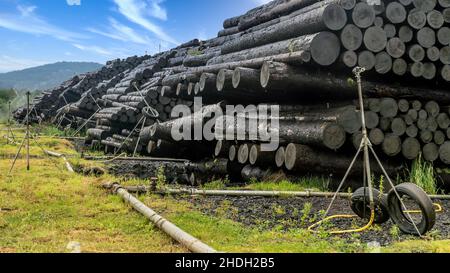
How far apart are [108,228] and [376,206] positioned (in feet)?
12.0

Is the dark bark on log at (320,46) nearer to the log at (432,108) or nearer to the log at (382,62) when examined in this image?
the log at (382,62)

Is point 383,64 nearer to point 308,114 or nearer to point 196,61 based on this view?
point 308,114

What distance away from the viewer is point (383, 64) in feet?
31.2

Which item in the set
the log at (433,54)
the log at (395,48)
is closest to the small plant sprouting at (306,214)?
the log at (395,48)

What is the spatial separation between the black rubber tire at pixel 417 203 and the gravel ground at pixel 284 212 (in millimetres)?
159

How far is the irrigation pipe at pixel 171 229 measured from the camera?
4.58 metres

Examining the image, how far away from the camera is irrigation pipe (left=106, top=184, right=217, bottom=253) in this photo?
458cm

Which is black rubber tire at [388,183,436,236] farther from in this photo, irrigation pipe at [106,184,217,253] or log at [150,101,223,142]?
log at [150,101,223,142]

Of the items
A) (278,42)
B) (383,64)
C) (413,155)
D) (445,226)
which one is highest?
(278,42)

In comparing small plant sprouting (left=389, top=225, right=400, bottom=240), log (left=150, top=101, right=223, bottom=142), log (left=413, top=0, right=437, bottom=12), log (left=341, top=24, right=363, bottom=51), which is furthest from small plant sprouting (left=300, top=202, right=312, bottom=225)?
log (left=150, top=101, right=223, bottom=142)

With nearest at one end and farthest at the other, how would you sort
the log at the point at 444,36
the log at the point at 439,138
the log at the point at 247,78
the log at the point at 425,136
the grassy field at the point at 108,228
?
the grassy field at the point at 108,228 → the log at the point at 444,36 → the log at the point at 425,136 → the log at the point at 439,138 → the log at the point at 247,78

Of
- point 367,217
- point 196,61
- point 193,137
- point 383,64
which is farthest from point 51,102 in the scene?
point 367,217

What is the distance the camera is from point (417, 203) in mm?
5559
